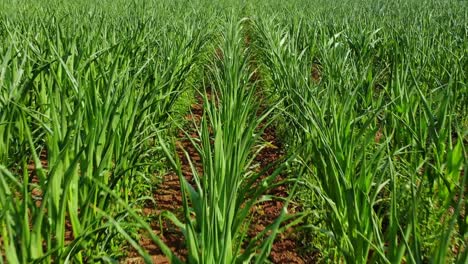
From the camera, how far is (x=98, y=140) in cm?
177

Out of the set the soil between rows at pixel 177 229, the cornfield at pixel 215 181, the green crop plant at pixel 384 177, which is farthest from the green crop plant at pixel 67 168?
the green crop plant at pixel 384 177

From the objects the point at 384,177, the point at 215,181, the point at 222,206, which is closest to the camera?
the point at 215,181

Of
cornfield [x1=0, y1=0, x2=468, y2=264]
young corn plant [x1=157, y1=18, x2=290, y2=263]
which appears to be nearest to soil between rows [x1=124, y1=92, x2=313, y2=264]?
cornfield [x1=0, y1=0, x2=468, y2=264]

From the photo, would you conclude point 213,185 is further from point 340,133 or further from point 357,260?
point 340,133

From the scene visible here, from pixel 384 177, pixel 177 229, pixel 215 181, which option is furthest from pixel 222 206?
pixel 384 177

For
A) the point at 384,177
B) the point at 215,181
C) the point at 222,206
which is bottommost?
the point at 384,177

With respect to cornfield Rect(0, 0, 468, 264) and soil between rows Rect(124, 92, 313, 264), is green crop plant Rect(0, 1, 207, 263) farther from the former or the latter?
soil between rows Rect(124, 92, 313, 264)

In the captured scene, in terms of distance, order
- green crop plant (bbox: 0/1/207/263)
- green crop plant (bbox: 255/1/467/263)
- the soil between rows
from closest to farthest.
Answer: green crop plant (bbox: 0/1/207/263)
green crop plant (bbox: 255/1/467/263)
the soil between rows

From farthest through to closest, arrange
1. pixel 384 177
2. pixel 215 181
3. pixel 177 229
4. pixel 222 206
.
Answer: pixel 384 177, pixel 177 229, pixel 222 206, pixel 215 181

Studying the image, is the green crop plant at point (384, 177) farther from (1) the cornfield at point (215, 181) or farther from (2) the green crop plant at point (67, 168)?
(2) the green crop plant at point (67, 168)

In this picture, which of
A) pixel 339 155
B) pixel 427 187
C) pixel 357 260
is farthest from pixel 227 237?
pixel 427 187

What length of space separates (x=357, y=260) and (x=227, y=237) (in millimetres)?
498

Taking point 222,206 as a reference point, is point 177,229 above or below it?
below

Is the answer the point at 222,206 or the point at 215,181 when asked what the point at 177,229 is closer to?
the point at 222,206
